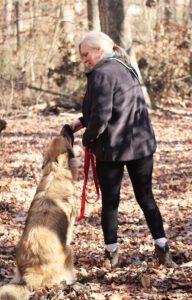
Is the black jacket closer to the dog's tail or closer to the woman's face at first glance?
the woman's face

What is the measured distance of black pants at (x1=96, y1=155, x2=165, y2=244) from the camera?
5289 mm

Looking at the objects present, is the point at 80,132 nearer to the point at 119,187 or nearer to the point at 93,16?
the point at 93,16

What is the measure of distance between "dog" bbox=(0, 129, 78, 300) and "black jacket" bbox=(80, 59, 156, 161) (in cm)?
34

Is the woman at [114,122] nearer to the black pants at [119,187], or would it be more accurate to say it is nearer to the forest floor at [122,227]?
the black pants at [119,187]

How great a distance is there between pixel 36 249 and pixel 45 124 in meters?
11.5

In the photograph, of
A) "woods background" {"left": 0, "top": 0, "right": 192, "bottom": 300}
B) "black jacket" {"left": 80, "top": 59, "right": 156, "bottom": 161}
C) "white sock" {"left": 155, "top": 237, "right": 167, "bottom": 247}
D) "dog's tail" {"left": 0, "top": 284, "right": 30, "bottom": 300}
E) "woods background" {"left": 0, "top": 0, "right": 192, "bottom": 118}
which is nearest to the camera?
"dog's tail" {"left": 0, "top": 284, "right": 30, "bottom": 300}

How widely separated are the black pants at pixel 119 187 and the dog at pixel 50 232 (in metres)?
0.33

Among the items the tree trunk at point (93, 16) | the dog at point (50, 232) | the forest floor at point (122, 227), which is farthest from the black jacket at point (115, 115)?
the tree trunk at point (93, 16)

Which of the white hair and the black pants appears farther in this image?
the black pants

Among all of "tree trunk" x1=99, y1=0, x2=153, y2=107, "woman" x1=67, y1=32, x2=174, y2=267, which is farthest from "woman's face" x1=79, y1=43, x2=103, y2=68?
"tree trunk" x1=99, y1=0, x2=153, y2=107

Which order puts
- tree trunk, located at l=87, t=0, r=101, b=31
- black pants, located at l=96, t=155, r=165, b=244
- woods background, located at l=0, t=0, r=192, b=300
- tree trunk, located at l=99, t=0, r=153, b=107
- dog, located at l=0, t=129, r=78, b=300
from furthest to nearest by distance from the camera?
tree trunk, located at l=87, t=0, r=101, b=31 → tree trunk, located at l=99, t=0, r=153, b=107 → woods background, located at l=0, t=0, r=192, b=300 → black pants, located at l=96, t=155, r=165, b=244 → dog, located at l=0, t=129, r=78, b=300

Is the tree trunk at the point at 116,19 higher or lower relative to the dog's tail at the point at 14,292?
higher

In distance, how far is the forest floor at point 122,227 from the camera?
5.05 metres

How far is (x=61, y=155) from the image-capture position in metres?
5.35
